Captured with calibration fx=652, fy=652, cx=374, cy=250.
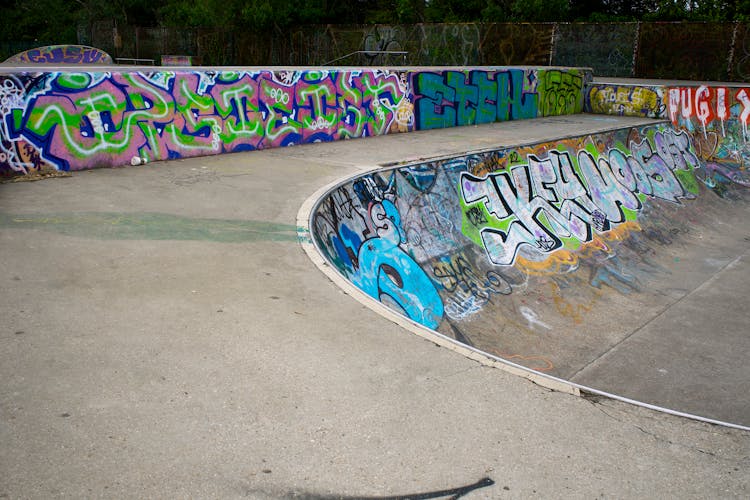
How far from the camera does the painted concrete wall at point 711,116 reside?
1825 cm

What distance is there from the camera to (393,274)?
8438 mm

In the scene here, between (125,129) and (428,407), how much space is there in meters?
7.57

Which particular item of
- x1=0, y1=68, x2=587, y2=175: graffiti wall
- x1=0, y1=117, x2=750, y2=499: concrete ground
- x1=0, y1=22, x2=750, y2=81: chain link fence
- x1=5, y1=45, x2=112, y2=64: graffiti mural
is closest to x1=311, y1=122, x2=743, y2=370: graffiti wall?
x1=0, y1=117, x2=750, y2=499: concrete ground

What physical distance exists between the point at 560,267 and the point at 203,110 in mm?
6503

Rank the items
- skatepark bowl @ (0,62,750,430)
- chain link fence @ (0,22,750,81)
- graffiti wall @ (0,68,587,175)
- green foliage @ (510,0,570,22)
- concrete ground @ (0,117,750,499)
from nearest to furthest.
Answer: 1. concrete ground @ (0,117,750,499)
2. skatepark bowl @ (0,62,750,430)
3. graffiti wall @ (0,68,587,175)
4. chain link fence @ (0,22,750,81)
5. green foliage @ (510,0,570,22)

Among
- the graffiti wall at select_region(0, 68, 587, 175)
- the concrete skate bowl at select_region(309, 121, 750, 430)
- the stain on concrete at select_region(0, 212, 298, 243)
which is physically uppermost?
the graffiti wall at select_region(0, 68, 587, 175)

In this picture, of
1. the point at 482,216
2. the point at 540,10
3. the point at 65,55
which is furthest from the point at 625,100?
the point at 65,55

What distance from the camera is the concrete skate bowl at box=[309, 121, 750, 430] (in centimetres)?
770

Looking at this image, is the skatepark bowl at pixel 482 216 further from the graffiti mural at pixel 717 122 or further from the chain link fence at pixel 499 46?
the chain link fence at pixel 499 46

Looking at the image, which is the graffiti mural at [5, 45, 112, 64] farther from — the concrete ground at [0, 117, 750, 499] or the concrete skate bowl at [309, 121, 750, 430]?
the concrete ground at [0, 117, 750, 499]

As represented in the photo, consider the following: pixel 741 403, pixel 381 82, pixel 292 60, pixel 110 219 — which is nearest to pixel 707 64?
pixel 381 82

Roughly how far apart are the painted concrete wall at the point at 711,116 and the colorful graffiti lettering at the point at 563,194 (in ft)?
7.51

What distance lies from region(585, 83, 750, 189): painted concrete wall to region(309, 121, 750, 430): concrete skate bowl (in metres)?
3.73

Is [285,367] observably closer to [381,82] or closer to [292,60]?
[381,82]
